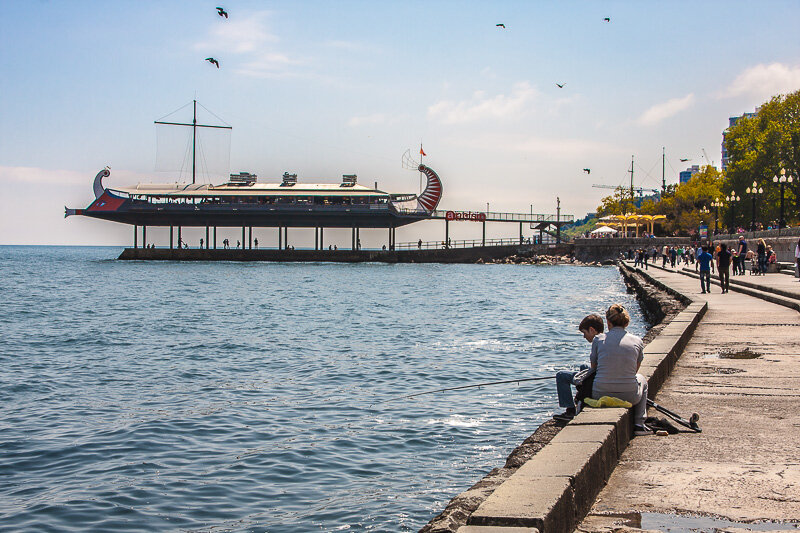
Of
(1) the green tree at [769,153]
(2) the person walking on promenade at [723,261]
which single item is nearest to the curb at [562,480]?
(2) the person walking on promenade at [723,261]

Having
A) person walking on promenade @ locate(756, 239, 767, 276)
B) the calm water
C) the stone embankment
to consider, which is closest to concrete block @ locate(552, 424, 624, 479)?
the stone embankment

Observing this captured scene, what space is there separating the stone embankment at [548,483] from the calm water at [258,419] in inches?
47.2

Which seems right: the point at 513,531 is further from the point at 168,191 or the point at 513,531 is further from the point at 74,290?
the point at 168,191

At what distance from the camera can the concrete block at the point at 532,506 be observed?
454 cm

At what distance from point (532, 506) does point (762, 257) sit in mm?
34973

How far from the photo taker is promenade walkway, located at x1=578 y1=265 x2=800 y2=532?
17.8 feet

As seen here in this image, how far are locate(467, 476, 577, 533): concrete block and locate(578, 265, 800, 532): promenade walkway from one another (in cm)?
34

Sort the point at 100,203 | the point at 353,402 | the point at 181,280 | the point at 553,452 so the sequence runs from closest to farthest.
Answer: the point at 553,452 → the point at 353,402 → the point at 181,280 → the point at 100,203

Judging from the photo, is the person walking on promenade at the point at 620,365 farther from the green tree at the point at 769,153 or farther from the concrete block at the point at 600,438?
the green tree at the point at 769,153

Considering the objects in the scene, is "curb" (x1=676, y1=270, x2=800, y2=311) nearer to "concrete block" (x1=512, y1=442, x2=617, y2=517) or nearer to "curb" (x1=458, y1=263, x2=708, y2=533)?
"curb" (x1=458, y1=263, x2=708, y2=533)

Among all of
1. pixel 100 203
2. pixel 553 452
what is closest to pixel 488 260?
pixel 100 203

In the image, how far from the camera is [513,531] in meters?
4.38

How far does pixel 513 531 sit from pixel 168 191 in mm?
102572

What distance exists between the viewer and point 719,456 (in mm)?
Result: 6930
